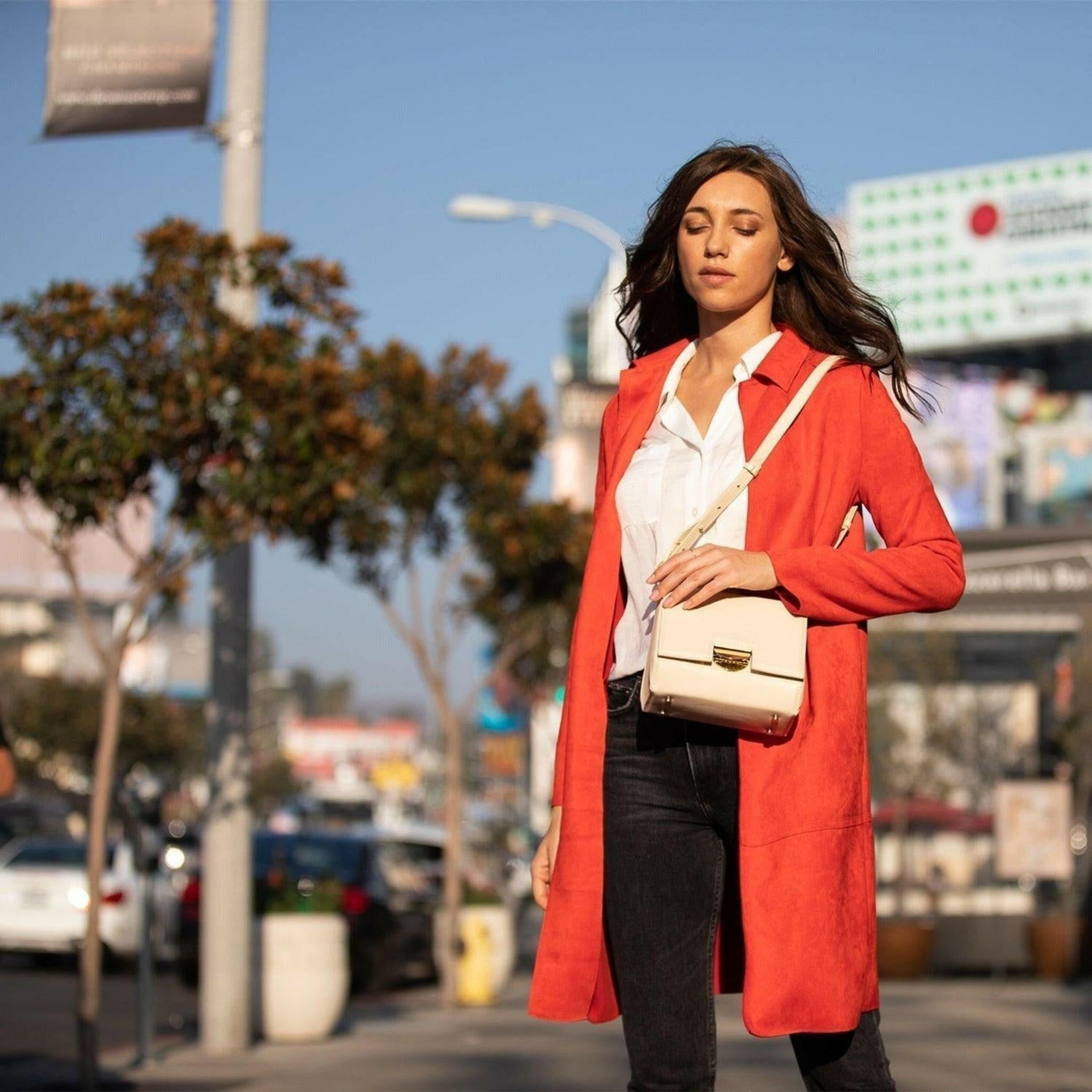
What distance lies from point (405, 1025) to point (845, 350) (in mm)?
10892

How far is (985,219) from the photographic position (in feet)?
227

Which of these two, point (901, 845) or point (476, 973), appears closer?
point (476, 973)

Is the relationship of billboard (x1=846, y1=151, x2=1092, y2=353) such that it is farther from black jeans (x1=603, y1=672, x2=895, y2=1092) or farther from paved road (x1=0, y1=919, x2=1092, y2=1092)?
black jeans (x1=603, y1=672, x2=895, y2=1092)

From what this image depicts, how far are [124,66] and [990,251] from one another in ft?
203

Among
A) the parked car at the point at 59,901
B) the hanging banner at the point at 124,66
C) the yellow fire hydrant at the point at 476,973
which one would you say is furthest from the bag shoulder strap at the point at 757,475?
the parked car at the point at 59,901

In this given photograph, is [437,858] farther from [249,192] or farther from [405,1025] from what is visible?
[249,192]

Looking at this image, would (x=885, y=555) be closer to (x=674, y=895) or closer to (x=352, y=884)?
(x=674, y=895)

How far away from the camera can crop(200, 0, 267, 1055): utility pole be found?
10453mm

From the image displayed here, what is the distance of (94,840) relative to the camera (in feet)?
29.6

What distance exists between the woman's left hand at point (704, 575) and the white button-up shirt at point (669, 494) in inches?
4.1

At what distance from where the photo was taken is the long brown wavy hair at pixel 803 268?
3.17 meters

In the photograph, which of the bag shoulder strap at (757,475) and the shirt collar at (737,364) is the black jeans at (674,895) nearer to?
the bag shoulder strap at (757,475)

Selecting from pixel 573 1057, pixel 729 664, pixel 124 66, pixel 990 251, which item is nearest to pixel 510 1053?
pixel 573 1057

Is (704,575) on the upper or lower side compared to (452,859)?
upper
